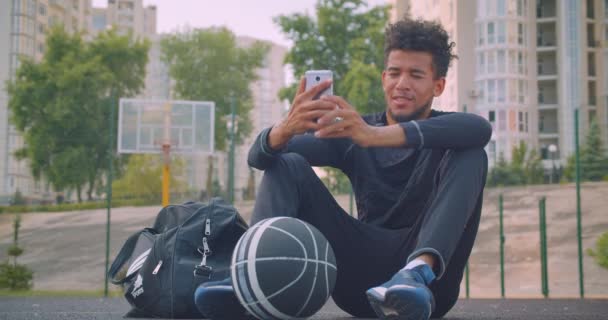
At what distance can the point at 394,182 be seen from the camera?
10.7 ft

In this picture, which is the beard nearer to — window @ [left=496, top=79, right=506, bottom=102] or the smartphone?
the smartphone

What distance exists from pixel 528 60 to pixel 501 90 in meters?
2.26

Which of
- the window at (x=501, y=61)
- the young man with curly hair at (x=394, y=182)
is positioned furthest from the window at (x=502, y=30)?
the young man with curly hair at (x=394, y=182)

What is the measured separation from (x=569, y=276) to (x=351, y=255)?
1056 cm

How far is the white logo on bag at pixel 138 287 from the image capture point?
146 inches

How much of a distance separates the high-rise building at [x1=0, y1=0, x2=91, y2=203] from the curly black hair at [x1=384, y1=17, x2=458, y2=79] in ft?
36.0

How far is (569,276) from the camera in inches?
509

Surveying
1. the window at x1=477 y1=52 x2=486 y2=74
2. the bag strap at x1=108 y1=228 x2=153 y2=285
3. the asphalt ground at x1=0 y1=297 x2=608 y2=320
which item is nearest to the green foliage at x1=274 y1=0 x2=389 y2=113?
the window at x1=477 y1=52 x2=486 y2=74

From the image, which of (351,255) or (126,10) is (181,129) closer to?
(351,255)

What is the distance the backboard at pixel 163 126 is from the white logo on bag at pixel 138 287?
11.3 meters

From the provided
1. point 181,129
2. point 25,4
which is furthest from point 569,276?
point 25,4

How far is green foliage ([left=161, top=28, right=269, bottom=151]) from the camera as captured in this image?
41531 mm

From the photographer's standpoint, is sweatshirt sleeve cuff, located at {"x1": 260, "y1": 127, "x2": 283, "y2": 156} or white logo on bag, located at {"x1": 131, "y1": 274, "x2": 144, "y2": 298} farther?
white logo on bag, located at {"x1": 131, "y1": 274, "x2": 144, "y2": 298}

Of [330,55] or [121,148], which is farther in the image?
[330,55]
